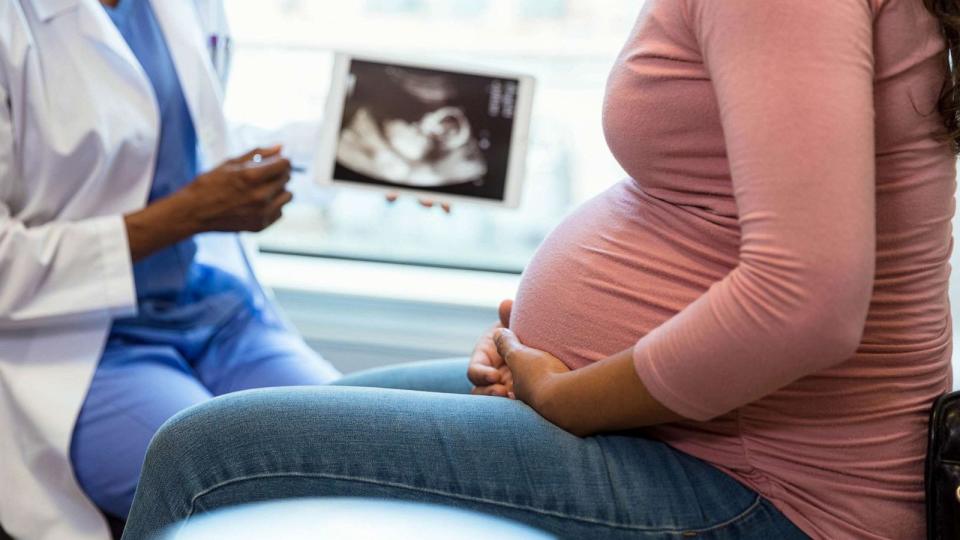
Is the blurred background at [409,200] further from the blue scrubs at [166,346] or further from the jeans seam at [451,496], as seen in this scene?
the jeans seam at [451,496]

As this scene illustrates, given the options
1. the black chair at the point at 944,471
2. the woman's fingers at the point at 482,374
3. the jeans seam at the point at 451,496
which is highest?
the black chair at the point at 944,471

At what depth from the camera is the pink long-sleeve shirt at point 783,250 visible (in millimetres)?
640

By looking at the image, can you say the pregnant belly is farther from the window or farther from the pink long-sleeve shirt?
the window

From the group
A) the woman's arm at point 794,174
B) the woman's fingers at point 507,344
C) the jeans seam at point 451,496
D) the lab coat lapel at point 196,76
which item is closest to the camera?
the woman's arm at point 794,174

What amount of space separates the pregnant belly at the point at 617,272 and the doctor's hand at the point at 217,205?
504 mm

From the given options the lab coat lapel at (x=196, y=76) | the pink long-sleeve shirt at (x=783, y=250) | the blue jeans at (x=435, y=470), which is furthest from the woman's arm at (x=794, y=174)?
the lab coat lapel at (x=196, y=76)

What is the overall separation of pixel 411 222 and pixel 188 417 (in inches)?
44.5

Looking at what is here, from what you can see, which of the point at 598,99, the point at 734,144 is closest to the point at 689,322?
the point at 734,144

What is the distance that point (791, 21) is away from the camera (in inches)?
25.2

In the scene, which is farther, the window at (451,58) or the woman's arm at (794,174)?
the window at (451,58)

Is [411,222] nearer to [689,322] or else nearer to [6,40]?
[6,40]

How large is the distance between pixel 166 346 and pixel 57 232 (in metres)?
0.22

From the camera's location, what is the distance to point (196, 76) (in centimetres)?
138

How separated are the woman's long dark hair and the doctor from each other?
0.81 meters
